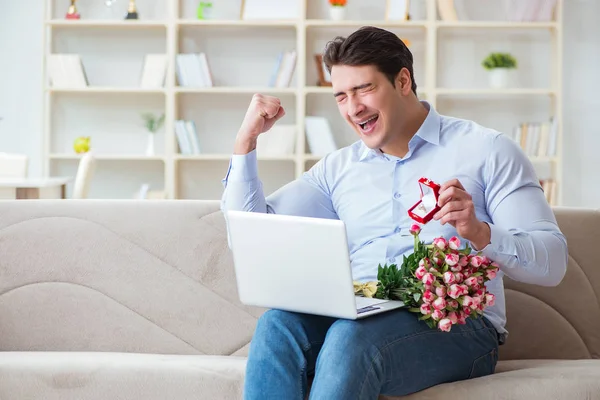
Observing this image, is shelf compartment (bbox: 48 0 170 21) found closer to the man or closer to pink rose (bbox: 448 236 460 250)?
the man

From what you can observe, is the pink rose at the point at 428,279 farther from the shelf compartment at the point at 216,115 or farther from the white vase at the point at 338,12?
the shelf compartment at the point at 216,115

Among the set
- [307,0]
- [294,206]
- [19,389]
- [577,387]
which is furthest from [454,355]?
[307,0]

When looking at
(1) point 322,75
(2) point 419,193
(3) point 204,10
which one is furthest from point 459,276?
(3) point 204,10

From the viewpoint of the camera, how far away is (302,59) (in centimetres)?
521

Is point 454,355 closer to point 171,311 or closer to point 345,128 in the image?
point 171,311

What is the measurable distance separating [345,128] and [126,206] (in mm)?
3406

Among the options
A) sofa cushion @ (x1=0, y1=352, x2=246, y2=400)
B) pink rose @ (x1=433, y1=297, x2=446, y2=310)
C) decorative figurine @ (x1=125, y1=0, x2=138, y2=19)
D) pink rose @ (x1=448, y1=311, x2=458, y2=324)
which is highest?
decorative figurine @ (x1=125, y1=0, x2=138, y2=19)

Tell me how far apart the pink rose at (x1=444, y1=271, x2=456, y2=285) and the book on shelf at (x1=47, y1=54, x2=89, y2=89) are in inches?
164

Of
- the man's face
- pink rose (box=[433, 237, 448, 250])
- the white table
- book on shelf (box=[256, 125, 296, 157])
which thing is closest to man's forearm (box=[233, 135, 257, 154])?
the man's face

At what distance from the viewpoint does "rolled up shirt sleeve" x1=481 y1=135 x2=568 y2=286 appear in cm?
165

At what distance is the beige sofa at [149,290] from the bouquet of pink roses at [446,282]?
445 mm

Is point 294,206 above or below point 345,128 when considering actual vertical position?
below

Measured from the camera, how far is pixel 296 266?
1.57m

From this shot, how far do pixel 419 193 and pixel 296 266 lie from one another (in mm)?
474
